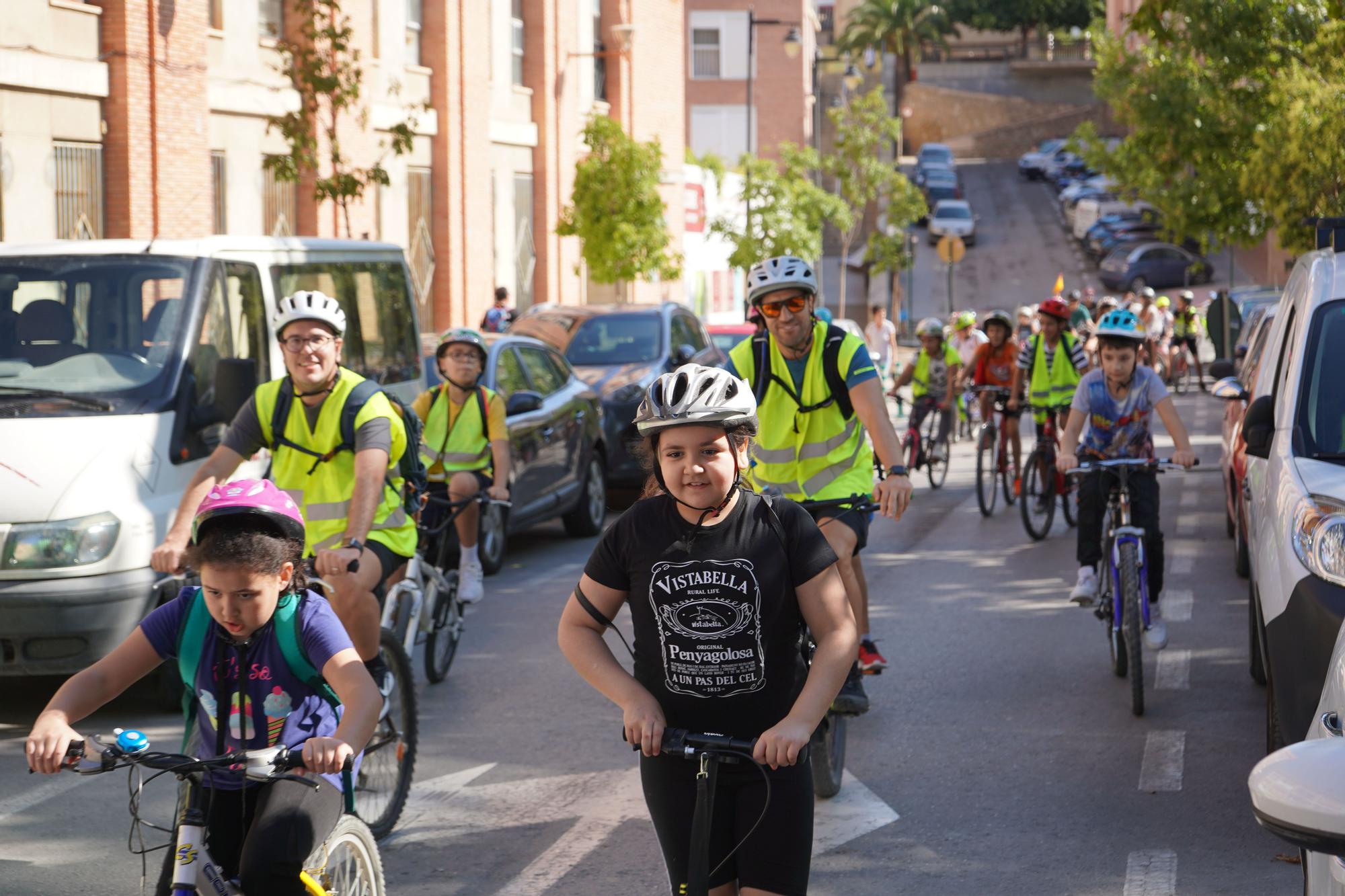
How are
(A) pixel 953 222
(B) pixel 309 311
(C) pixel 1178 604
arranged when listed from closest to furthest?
1. (B) pixel 309 311
2. (C) pixel 1178 604
3. (A) pixel 953 222

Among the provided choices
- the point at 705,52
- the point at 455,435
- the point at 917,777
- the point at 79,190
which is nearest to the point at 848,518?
the point at 917,777

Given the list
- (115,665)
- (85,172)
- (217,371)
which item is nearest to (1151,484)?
(217,371)

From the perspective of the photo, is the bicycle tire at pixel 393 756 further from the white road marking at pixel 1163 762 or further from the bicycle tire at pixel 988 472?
the bicycle tire at pixel 988 472

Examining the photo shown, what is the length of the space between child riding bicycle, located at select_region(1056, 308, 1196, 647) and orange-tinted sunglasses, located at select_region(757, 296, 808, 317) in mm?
2424

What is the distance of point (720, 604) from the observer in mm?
3877

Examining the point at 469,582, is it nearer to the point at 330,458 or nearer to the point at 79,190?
the point at 330,458

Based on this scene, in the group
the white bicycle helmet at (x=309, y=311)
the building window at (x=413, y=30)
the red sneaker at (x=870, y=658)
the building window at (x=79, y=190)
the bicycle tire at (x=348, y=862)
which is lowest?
the red sneaker at (x=870, y=658)

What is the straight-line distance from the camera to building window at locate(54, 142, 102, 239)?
1806cm

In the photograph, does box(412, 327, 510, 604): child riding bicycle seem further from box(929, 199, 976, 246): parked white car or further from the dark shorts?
box(929, 199, 976, 246): parked white car

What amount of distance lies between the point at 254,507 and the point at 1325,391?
4954 millimetres

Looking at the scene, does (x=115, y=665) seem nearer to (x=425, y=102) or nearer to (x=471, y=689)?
(x=471, y=689)

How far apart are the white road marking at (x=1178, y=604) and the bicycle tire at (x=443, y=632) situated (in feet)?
14.2

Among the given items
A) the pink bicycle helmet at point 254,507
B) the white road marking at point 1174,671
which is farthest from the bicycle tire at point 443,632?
the pink bicycle helmet at point 254,507

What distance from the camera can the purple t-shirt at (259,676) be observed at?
4.00 meters
